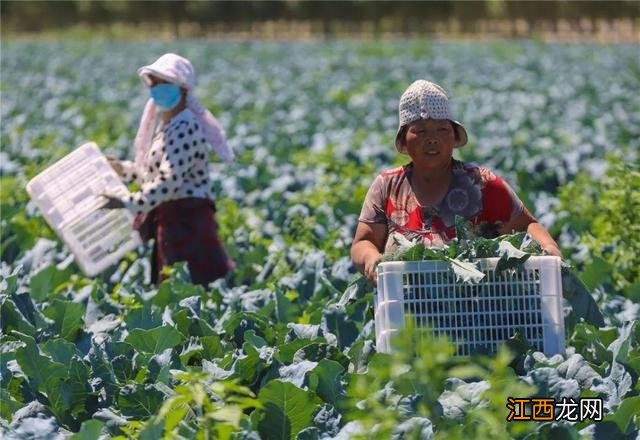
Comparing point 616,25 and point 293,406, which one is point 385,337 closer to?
point 293,406

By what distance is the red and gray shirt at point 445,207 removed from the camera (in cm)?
484

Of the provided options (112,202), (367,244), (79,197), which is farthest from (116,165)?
(367,244)

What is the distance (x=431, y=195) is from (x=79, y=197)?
2.50 m

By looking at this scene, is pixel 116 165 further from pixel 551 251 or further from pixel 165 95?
pixel 551 251

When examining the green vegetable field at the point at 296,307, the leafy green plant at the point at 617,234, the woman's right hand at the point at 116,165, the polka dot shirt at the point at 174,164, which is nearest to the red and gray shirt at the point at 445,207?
the green vegetable field at the point at 296,307

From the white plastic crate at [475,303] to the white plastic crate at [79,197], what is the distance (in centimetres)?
258

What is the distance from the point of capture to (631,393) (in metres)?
4.57

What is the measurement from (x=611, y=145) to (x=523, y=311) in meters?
8.17

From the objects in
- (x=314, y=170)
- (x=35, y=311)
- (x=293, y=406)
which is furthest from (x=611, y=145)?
(x=293, y=406)

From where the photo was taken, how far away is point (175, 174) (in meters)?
6.63

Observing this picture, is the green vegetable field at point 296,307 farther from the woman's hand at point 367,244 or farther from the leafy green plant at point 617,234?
the woman's hand at point 367,244

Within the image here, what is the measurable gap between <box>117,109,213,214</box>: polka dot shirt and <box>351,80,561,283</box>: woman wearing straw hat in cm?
191

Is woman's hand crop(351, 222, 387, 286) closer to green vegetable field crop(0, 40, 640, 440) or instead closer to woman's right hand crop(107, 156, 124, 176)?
green vegetable field crop(0, 40, 640, 440)

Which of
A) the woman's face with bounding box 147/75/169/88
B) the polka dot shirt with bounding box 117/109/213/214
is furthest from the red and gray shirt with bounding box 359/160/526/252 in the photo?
the woman's face with bounding box 147/75/169/88
